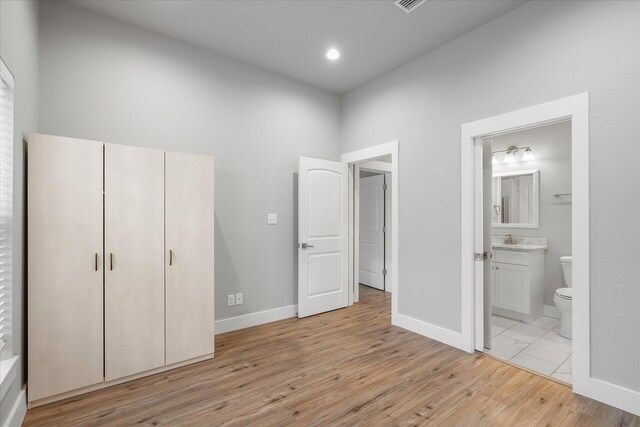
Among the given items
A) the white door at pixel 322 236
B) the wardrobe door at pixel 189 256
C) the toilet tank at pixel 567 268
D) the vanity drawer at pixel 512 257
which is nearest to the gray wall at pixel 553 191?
the toilet tank at pixel 567 268

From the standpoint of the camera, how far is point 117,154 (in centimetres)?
231

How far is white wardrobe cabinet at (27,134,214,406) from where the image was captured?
204 cm

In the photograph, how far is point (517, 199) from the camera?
4355 millimetres

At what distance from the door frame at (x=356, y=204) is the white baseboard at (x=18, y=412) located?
3.15m

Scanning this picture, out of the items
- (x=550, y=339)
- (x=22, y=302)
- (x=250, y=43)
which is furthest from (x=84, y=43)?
(x=550, y=339)

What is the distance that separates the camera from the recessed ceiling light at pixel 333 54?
3.28m

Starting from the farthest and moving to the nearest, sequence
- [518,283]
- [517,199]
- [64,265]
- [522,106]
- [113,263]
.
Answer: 1. [517,199]
2. [518,283]
3. [522,106]
4. [113,263]
5. [64,265]

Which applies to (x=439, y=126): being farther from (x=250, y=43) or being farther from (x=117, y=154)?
(x=117, y=154)

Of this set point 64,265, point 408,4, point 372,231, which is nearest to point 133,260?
point 64,265

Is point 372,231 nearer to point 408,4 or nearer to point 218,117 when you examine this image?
point 218,117

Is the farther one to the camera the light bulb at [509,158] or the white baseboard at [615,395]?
the light bulb at [509,158]

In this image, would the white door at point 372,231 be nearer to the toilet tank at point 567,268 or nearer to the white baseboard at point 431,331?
the white baseboard at point 431,331

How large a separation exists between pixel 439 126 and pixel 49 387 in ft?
12.4

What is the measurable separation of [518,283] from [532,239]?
73 cm
